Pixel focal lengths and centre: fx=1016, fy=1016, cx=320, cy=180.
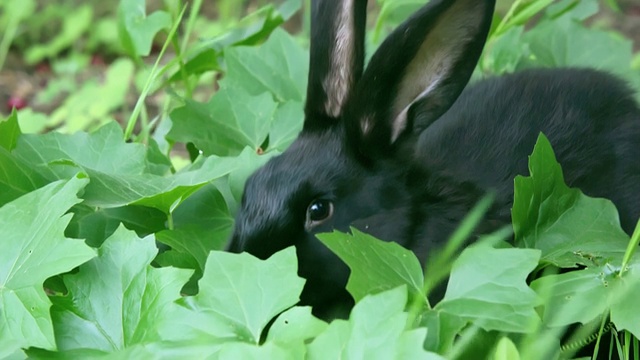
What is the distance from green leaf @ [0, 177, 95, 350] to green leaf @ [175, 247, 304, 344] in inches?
9.0

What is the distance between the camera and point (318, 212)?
2045 mm

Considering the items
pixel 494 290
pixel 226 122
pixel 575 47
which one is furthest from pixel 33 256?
pixel 575 47

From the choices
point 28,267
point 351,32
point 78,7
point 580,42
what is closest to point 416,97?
point 351,32

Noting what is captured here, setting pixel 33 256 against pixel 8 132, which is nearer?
pixel 33 256

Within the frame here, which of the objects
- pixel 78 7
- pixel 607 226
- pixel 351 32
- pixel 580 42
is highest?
pixel 351 32

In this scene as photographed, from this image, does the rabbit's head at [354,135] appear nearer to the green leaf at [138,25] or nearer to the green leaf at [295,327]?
the green leaf at [295,327]

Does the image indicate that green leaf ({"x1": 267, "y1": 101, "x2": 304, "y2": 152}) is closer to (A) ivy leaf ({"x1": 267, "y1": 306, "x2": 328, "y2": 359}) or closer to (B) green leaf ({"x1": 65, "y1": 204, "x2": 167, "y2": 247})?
(B) green leaf ({"x1": 65, "y1": 204, "x2": 167, "y2": 247})

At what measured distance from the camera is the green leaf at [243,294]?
5.22ft

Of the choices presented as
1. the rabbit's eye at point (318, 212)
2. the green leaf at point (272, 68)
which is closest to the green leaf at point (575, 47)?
the green leaf at point (272, 68)

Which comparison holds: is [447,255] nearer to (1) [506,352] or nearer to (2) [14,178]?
(1) [506,352]

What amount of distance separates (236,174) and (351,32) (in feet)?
1.33

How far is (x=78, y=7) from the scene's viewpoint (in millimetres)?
5828

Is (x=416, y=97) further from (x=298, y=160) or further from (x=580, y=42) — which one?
(x=580, y=42)

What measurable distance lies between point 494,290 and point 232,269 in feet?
1.40
